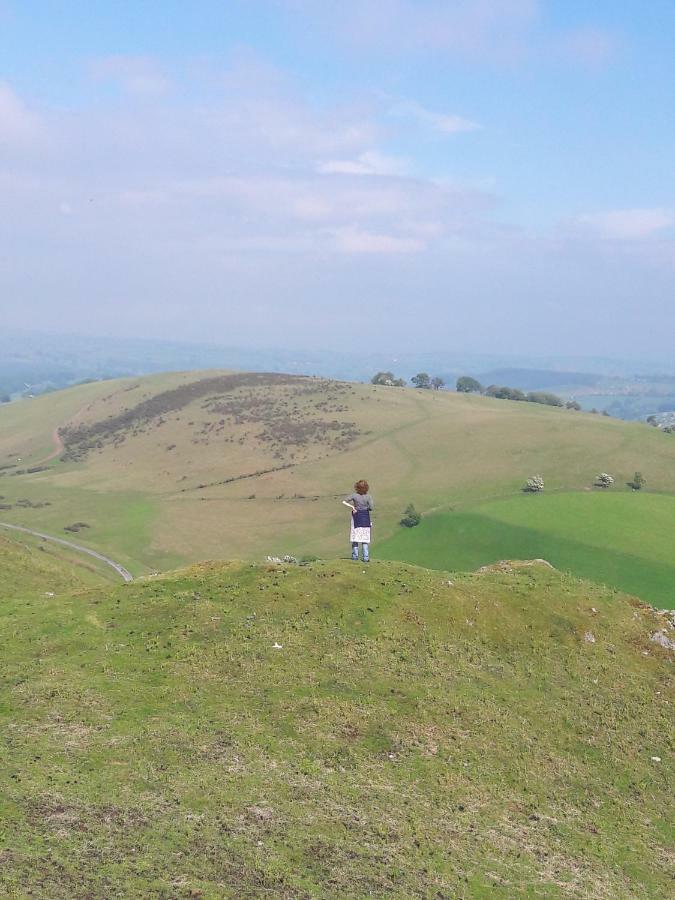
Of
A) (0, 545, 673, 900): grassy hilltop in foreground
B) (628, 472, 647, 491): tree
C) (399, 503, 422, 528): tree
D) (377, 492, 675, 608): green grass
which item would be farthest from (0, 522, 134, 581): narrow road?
(628, 472, 647, 491): tree

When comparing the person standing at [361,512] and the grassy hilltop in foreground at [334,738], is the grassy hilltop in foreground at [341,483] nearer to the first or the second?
the grassy hilltop in foreground at [334,738]

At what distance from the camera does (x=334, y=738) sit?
23.7m

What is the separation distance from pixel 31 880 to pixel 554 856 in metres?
14.2

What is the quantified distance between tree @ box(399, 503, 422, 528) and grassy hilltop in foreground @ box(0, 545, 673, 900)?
7318 cm

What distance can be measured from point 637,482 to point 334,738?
105 meters

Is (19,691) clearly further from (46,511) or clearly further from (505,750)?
(46,511)

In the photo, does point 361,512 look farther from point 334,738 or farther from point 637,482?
point 637,482

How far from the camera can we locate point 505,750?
24.8 metres

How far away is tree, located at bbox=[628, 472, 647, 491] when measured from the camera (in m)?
116

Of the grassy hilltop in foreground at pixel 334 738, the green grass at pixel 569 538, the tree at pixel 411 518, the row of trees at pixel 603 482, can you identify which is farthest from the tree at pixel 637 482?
the grassy hilltop in foreground at pixel 334 738

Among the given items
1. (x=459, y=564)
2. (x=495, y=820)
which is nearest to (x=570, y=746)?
(x=495, y=820)

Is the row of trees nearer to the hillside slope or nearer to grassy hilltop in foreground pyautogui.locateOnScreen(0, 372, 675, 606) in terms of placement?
grassy hilltop in foreground pyautogui.locateOnScreen(0, 372, 675, 606)

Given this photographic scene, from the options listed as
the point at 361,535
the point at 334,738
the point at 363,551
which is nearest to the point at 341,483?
the point at 363,551

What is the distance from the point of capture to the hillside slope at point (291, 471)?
116875 mm
